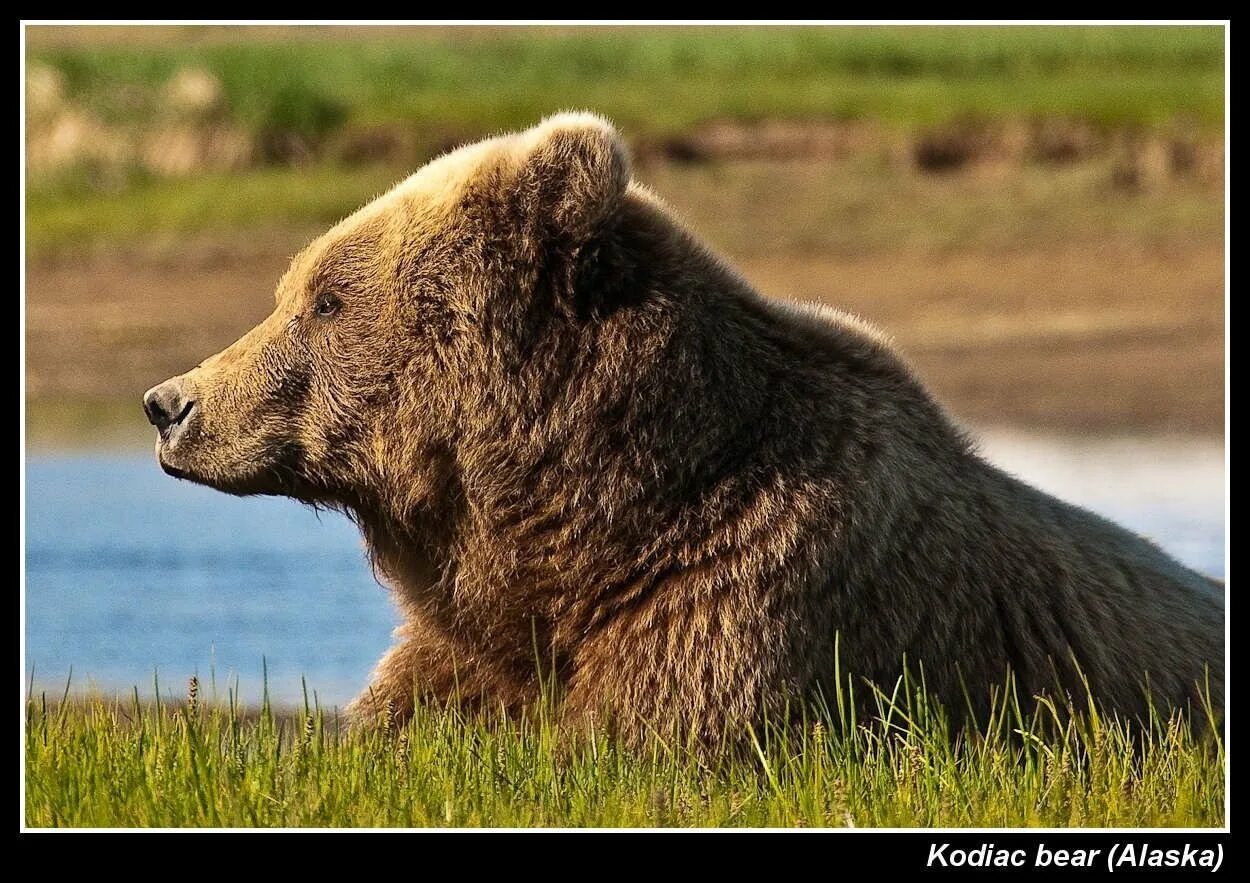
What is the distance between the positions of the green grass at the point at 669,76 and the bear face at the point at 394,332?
50.6 feet

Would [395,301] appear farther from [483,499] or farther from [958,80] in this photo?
[958,80]

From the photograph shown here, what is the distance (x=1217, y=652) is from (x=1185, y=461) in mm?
7777

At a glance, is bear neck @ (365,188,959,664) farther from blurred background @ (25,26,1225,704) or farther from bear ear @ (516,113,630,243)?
blurred background @ (25,26,1225,704)

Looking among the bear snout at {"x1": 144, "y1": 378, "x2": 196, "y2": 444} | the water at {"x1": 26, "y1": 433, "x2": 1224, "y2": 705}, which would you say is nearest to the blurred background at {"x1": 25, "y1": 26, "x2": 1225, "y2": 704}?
the water at {"x1": 26, "y1": 433, "x2": 1224, "y2": 705}

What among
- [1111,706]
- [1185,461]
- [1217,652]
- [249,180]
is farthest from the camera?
[249,180]

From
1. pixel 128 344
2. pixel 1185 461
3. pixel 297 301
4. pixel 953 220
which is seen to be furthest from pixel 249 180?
pixel 297 301

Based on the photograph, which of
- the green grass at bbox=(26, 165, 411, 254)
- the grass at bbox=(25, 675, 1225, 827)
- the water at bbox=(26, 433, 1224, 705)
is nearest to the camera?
the grass at bbox=(25, 675, 1225, 827)

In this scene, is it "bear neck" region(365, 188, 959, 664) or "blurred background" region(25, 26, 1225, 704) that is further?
"blurred background" region(25, 26, 1225, 704)

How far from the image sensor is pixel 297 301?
4793mm

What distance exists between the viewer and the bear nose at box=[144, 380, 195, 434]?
4.71 meters

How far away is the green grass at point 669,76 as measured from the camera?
2053 cm

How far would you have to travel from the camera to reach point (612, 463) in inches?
180

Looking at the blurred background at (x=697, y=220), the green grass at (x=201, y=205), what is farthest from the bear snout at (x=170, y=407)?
the green grass at (x=201, y=205)

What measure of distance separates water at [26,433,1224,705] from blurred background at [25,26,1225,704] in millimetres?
34
